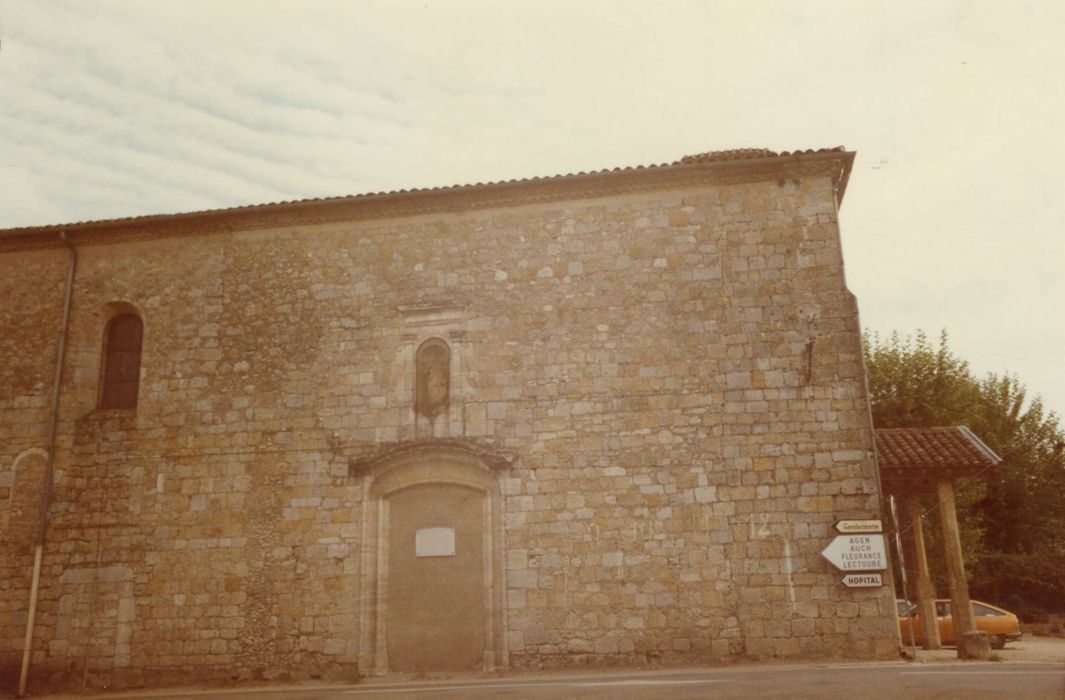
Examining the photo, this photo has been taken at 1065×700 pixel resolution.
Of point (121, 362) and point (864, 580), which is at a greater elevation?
point (121, 362)

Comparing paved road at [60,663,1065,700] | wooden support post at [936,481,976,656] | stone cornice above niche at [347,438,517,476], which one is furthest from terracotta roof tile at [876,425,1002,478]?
stone cornice above niche at [347,438,517,476]

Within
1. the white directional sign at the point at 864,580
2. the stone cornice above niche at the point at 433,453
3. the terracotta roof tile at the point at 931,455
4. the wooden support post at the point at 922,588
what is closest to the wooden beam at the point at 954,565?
the terracotta roof tile at the point at 931,455

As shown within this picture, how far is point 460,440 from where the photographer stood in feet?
36.4

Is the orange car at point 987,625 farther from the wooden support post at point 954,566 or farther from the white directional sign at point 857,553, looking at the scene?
the white directional sign at point 857,553

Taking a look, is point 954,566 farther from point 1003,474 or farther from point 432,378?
point 1003,474

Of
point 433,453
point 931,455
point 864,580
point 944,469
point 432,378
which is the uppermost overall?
point 432,378

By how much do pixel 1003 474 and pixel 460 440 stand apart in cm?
1748

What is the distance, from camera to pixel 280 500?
37.1 feet

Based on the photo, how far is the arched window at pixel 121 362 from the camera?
1253 centimetres

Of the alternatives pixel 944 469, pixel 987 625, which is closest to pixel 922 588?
pixel 944 469

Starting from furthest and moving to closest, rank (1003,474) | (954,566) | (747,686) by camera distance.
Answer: (1003,474) → (954,566) → (747,686)

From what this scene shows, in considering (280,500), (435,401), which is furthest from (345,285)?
(280,500)

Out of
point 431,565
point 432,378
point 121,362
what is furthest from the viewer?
point 121,362

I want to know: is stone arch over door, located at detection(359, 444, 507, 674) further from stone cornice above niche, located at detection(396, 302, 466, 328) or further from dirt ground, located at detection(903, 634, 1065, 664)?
dirt ground, located at detection(903, 634, 1065, 664)
